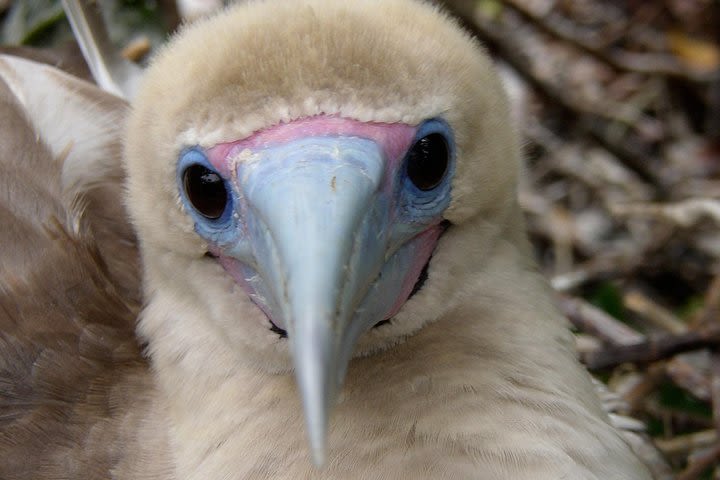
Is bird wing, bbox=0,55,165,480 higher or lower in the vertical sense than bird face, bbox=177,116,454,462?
lower

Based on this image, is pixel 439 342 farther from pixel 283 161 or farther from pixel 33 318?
pixel 33 318

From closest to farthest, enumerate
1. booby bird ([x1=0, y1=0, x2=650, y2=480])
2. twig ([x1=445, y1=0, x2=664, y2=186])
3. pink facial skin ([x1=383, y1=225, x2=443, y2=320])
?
booby bird ([x1=0, y1=0, x2=650, y2=480]), pink facial skin ([x1=383, y1=225, x2=443, y2=320]), twig ([x1=445, y1=0, x2=664, y2=186])

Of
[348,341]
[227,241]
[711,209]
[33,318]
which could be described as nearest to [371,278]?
[348,341]

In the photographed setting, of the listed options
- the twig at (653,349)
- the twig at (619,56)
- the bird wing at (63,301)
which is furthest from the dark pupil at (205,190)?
the twig at (619,56)

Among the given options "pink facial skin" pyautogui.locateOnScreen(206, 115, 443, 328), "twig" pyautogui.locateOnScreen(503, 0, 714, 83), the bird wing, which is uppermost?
"pink facial skin" pyautogui.locateOnScreen(206, 115, 443, 328)

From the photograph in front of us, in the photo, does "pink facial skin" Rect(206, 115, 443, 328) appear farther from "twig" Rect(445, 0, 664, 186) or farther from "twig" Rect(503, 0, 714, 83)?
"twig" Rect(503, 0, 714, 83)

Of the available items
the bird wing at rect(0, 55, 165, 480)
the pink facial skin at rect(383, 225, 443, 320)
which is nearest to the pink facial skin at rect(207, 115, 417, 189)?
the pink facial skin at rect(383, 225, 443, 320)

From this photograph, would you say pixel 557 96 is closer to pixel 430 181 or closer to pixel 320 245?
pixel 430 181
